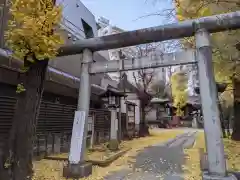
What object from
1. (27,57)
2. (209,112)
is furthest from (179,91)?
(27,57)

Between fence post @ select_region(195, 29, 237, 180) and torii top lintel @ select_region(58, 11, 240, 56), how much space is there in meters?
0.27

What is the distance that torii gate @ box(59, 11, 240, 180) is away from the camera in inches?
239

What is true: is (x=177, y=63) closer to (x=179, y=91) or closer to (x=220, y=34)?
(x=220, y=34)

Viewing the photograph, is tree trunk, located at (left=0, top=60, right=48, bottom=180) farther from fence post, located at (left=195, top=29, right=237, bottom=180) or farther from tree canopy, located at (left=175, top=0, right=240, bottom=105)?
tree canopy, located at (left=175, top=0, right=240, bottom=105)

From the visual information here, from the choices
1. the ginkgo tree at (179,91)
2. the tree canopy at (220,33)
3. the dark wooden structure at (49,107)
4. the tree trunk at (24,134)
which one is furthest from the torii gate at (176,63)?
the ginkgo tree at (179,91)

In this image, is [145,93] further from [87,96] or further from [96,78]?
[87,96]

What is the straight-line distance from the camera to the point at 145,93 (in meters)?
20.9

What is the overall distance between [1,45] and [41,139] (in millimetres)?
3859

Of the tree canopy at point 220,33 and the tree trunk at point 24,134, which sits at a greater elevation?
the tree canopy at point 220,33

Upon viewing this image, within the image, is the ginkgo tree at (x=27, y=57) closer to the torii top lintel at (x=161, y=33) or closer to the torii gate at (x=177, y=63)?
the torii gate at (x=177, y=63)

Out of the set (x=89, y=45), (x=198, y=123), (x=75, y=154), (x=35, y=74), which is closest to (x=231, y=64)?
(x=89, y=45)

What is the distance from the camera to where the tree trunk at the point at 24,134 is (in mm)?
5562

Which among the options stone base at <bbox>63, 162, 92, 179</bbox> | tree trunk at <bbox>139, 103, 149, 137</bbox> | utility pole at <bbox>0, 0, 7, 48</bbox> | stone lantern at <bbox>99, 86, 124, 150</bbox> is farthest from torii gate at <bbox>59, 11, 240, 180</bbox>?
tree trunk at <bbox>139, 103, 149, 137</bbox>

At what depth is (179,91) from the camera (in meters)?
36.3
